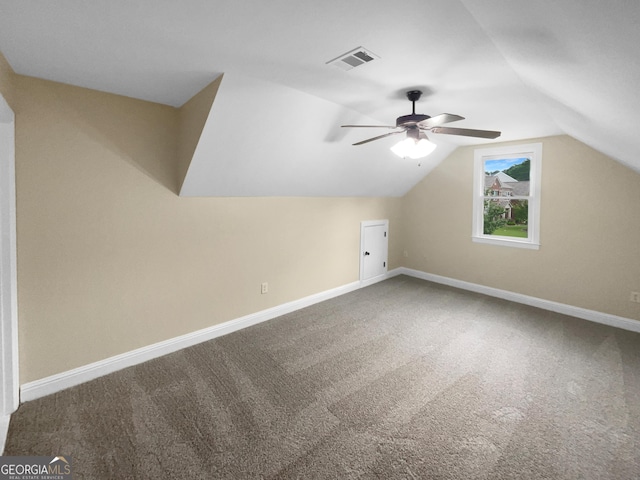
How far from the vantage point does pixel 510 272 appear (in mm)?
4617

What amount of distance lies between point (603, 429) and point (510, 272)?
281 cm

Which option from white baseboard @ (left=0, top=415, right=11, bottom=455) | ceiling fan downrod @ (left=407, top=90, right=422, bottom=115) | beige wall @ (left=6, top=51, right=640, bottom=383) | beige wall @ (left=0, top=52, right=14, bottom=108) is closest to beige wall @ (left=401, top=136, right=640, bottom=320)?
beige wall @ (left=6, top=51, right=640, bottom=383)

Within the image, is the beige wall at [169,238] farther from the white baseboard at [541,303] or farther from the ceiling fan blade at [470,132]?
the ceiling fan blade at [470,132]

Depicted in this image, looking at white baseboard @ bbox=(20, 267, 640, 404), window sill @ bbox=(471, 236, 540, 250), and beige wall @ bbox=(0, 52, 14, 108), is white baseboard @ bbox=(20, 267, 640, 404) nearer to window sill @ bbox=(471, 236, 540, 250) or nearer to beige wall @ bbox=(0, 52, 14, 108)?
window sill @ bbox=(471, 236, 540, 250)

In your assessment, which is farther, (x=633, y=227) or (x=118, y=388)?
(x=633, y=227)

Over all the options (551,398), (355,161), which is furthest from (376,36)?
(551,398)

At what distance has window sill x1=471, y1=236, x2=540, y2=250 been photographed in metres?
4.37

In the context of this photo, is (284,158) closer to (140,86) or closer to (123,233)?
(140,86)

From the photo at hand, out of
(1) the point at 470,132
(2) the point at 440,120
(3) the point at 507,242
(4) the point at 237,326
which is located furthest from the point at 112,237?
(3) the point at 507,242

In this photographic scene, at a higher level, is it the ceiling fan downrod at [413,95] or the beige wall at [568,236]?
the ceiling fan downrod at [413,95]

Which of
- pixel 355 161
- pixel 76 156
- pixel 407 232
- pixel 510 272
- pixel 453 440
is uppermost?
pixel 355 161

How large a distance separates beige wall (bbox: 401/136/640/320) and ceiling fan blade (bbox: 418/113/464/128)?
276cm

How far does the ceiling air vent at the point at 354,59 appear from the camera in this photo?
6.23 feet

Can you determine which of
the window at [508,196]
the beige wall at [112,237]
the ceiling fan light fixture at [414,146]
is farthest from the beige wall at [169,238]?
the ceiling fan light fixture at [414,146]
